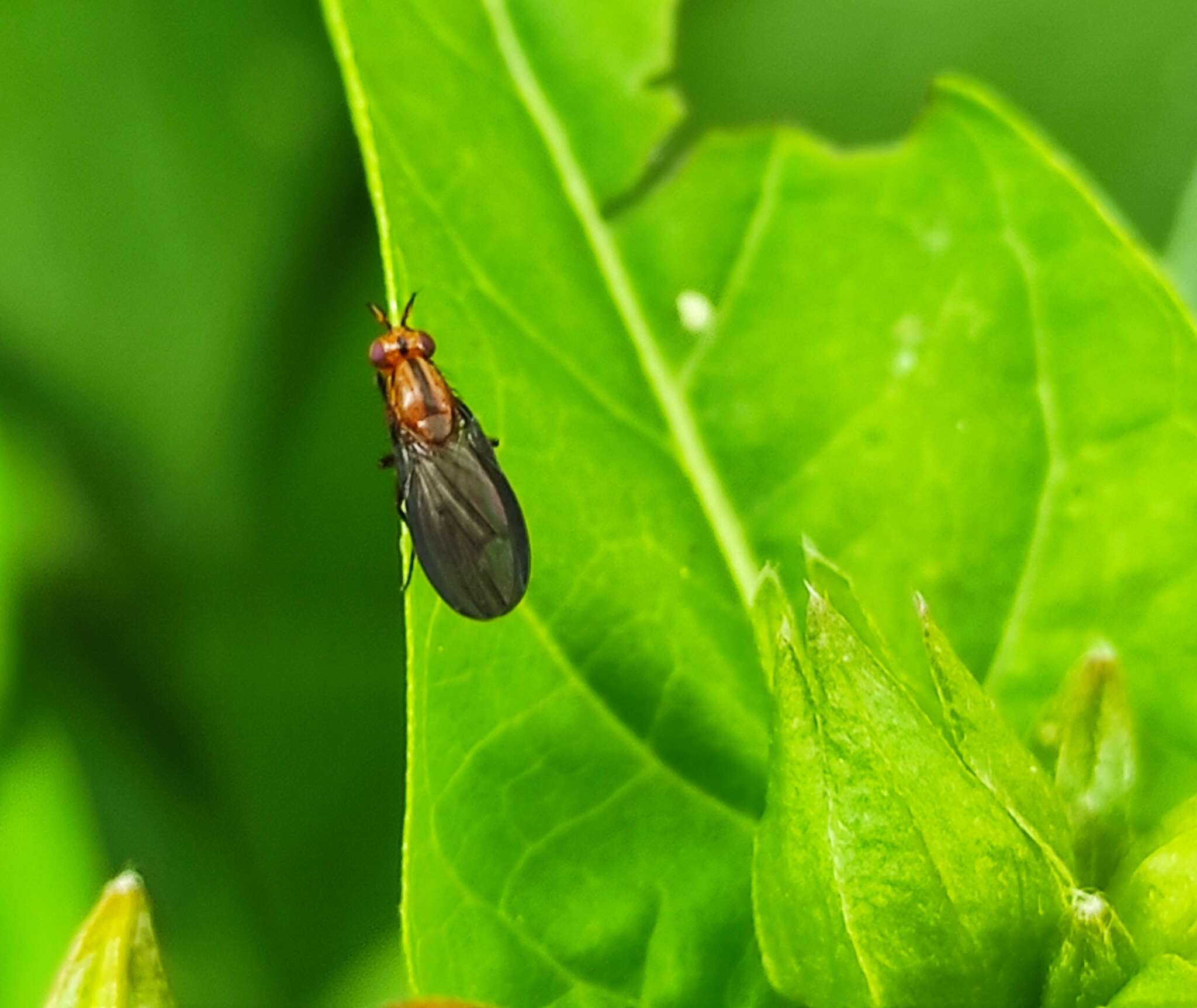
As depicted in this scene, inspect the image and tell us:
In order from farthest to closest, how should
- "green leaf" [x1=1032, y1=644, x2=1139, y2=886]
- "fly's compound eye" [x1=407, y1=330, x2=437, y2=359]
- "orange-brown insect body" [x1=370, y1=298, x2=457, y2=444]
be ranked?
1. "orange-brown insect body" [x1=370, y1=298, x2=457, y2=444]
2. "fly's compound eye" [x1=407, y1=330, x2=437, y2=359]
3. "green leaf" [x1=1032, y1=644, x2=1139, y2=886]

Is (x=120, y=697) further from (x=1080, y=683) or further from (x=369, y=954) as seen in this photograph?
(x=1080, y=683)

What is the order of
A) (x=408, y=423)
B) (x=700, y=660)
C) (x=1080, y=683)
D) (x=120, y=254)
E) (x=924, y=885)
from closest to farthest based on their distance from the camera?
(x=924, y=885), (x=1080, y=683), (x=700, y=660), (x=408, y=423), (x=120, y=254)

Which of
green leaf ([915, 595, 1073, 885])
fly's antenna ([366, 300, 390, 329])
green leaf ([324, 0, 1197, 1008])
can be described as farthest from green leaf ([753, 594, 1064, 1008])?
fly's antenna ([366, 300, 390, 329])

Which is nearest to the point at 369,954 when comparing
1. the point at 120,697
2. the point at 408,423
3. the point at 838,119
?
the point at 120,697

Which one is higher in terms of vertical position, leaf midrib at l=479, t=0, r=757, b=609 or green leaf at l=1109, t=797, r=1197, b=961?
leaf midrib at l=479, t=0, r=757, b=609

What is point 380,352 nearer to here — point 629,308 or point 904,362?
point 629,308

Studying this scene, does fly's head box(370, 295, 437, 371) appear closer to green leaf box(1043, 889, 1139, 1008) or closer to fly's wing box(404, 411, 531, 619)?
fly's wing box(404, 411, 531, 619)
